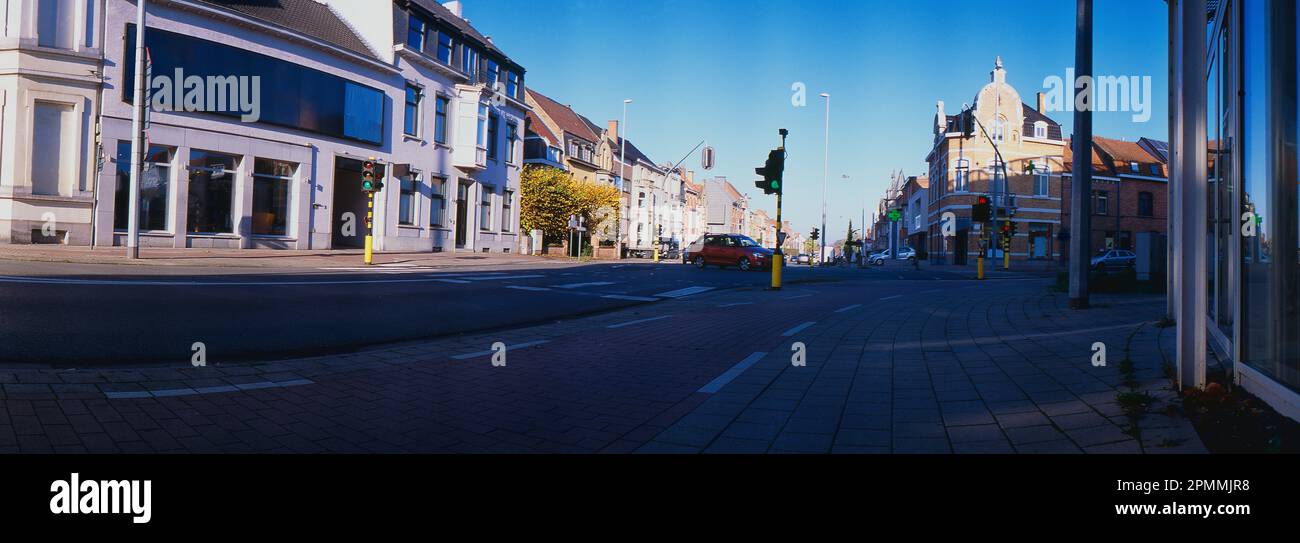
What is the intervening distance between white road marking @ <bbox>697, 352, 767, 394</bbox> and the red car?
21.9m

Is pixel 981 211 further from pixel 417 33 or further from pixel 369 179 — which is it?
pixel 417 33

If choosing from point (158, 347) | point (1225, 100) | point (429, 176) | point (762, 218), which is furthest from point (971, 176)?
point (762, 218)

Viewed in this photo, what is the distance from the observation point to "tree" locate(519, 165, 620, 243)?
39406 millimetres

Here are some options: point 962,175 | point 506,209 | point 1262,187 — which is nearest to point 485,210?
point 506,209

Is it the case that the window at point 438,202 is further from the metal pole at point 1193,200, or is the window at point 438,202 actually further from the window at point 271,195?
the metal pole at point 1193,200

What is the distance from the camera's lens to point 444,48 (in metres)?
32.1

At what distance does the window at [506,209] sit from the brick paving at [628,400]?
30654 millimetres

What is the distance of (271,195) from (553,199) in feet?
55.7

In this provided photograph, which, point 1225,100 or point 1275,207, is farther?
point 1225,100

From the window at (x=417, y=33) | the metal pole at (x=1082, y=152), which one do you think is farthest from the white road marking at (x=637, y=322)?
the window at (x=417, y=33)

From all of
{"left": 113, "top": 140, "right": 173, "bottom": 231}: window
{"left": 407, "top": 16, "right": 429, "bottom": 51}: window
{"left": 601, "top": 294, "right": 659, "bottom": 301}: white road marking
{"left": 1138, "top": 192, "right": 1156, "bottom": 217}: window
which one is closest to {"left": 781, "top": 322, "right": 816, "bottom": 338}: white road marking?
{"left": 601, "top": 294, "right": 659, "bottom": 301}: white road marking
